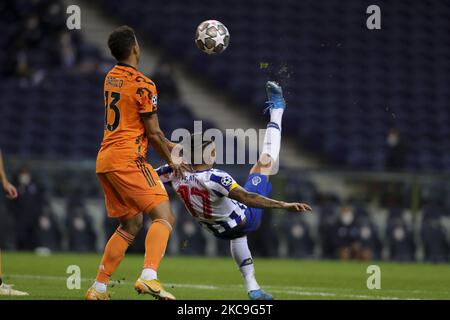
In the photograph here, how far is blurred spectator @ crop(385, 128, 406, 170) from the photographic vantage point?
19.6 m

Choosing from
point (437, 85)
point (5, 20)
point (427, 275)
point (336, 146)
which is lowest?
point (427, 275)

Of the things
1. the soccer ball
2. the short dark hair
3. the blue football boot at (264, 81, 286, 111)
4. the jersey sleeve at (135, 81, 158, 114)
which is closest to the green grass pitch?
the jersey sleeve at (135, 81, 158, 114)

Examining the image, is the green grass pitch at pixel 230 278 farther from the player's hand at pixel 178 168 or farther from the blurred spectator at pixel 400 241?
the player's hand at pixel 178 168

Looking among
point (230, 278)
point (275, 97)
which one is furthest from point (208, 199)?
point (230, 278)

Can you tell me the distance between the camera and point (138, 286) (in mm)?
8461

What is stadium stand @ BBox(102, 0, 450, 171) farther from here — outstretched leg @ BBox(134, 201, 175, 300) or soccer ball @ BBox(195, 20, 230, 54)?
outstretched leg @ BBox(134, 201, 175, 300)

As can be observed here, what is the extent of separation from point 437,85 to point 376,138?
7.77 ft

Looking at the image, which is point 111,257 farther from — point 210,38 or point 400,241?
point 400,241

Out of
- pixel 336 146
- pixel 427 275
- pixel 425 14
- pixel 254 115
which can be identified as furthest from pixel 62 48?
pixel 427 275

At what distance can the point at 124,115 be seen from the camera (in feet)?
29.3

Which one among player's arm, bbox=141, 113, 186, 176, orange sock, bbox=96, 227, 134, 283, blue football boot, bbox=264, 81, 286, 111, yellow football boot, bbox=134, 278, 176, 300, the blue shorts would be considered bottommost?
yellow football boot, bbox=134, 278, 176, 300

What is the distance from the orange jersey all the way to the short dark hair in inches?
6.5

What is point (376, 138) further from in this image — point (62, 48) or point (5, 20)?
point (5, 20)

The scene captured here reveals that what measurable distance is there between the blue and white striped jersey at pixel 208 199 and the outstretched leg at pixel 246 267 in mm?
208
